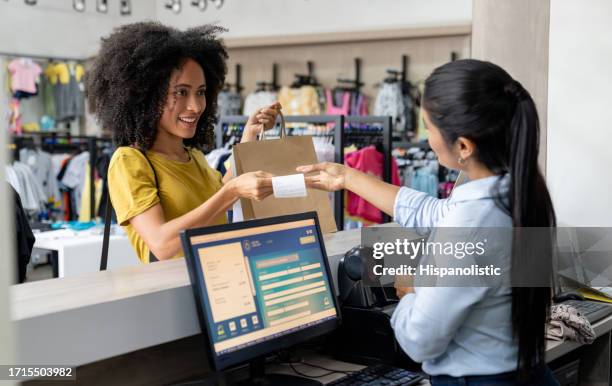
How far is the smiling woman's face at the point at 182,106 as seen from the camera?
230 cm

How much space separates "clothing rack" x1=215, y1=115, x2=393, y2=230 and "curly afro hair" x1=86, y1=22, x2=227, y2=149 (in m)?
2.09

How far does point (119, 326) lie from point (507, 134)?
2.90 ft

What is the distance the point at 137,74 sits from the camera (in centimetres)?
230

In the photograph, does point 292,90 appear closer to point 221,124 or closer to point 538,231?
point 221,124

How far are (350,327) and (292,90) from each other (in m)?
7.03

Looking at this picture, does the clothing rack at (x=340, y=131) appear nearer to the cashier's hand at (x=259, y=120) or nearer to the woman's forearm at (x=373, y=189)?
the cashier's hand at (x=259, y=120)

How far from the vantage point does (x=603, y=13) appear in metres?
3.33

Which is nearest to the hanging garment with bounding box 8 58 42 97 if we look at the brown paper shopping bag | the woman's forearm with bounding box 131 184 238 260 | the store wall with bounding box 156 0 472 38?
the store wall with bounding box 156 0 472 38

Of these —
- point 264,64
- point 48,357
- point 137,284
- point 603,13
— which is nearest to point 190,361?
point 137,284

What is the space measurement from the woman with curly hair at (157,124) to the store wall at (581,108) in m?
1.61

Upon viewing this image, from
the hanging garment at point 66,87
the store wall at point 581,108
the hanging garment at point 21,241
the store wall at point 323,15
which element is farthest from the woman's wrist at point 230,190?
the hanging garment at point 66,87

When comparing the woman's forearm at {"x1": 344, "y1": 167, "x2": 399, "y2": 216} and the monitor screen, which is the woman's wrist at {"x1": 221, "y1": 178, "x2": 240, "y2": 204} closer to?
the monitor screen

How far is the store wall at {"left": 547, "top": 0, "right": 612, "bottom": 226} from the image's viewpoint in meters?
3.34

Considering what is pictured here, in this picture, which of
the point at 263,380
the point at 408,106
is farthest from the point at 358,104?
the point at 263,380
